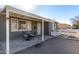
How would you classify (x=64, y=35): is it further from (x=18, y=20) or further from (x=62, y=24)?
(x=18, y=20)

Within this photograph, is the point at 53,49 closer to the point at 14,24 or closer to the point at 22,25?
the point at 14,24

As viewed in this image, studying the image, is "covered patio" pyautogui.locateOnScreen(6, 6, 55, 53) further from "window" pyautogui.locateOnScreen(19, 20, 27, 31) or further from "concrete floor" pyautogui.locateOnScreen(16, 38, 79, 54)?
"concrete floor" pyautogui.locateOnScreen(16, 38, 79, 54)

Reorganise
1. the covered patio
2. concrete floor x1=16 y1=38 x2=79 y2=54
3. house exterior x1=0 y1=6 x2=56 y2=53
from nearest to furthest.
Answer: concrete floor x1=16 y1=38 x2=79 y2=54 < the covered patio < house exterior x1=0 y1=6 x2=56 y2=53

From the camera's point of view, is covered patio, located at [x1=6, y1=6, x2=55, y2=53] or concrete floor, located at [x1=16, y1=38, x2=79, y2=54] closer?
concrete floor, located at [x1=16, y1=38, x2=79, y2=54]

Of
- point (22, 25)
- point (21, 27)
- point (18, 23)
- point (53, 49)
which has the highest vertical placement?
point (18, 23)

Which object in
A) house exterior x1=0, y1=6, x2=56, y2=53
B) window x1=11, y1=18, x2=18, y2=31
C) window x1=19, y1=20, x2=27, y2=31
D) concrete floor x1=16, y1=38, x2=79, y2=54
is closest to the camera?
concrete floor x1=16, y1=38, x2=79, y2=54

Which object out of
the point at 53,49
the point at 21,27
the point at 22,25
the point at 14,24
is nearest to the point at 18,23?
A: the point at 14,24

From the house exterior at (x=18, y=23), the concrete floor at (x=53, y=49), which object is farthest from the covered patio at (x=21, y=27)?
the concrete floor at (x=53, y=49)

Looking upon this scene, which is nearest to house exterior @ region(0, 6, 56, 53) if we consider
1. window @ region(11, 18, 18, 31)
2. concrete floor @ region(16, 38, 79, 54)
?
window @ region(11, 18, 18, 31)

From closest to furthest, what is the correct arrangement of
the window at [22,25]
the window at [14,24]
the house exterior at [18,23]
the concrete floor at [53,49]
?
the concrete floor at [53,49]
the house exterior at [18,23]
the window at [14,24]
the window at [22,25]

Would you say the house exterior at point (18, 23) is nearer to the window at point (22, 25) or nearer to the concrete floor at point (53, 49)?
the window at point (22, 25)

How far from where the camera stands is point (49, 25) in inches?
782

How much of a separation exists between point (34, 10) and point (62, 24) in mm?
4818
